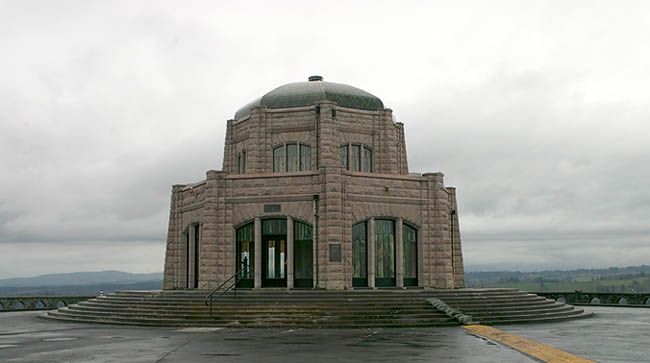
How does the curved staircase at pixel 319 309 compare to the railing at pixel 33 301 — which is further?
the railing at pixel 33 301

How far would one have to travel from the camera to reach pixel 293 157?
3931cm

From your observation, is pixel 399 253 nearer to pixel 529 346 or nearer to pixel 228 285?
pixel 228 285

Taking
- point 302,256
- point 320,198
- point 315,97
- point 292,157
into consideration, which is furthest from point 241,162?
point 320,198

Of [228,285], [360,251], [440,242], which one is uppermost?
[440,242]

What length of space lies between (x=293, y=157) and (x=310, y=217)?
729 centimetres

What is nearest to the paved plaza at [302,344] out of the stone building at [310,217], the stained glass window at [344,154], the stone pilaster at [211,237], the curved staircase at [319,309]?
the curved staircase at [319,309]

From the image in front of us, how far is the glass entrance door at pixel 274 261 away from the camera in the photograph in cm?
3388

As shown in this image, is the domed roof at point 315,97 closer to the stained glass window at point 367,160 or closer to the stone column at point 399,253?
the stained glass window at point 367,160

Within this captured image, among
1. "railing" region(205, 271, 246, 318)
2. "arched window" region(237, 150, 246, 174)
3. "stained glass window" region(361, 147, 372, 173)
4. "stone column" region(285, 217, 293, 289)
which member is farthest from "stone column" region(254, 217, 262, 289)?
"stained glass window" region(361, 147, 372, 173)

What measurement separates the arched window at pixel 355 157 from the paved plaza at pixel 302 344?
1536 cm

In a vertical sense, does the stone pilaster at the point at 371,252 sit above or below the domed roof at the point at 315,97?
below

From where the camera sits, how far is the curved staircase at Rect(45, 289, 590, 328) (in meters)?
26.3

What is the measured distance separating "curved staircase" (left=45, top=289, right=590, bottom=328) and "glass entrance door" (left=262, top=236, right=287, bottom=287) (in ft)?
11.9

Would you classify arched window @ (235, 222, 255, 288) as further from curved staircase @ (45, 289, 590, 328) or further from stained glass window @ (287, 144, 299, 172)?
stained glass window @ (287, 144, 299, 172)
